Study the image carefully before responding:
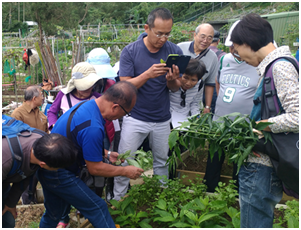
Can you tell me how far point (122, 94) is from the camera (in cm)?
199

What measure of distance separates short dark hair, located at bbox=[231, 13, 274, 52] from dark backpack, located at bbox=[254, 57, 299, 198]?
156 millimetres

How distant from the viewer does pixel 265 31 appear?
5.44 ft

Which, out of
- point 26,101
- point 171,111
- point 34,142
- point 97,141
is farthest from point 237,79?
point 26,101

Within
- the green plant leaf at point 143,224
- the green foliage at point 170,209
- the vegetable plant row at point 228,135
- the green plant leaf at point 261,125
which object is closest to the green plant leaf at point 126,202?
the green foliage at point 170,209

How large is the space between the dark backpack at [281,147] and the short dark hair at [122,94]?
926 mm

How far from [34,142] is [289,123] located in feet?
5.47

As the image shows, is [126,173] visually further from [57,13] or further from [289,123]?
[57,13]

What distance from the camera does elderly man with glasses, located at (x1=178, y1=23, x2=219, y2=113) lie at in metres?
3.46

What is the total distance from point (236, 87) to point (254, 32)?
54.8 inches

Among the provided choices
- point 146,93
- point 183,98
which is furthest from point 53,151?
point 183,98

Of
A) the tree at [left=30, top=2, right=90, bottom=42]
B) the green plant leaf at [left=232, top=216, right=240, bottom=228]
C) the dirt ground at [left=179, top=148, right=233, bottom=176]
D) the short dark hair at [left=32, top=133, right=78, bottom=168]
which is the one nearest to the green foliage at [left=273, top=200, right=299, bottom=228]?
the green plant leaf at [left=232, top=216, right=240, bottom=228]

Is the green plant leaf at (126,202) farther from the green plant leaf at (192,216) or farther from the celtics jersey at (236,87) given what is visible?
the celtics jersey at (236,87)

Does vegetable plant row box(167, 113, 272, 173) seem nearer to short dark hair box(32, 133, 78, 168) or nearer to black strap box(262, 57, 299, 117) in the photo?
black strap box(262, 57, 299, 117)

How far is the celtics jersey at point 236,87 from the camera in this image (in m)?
2.95
